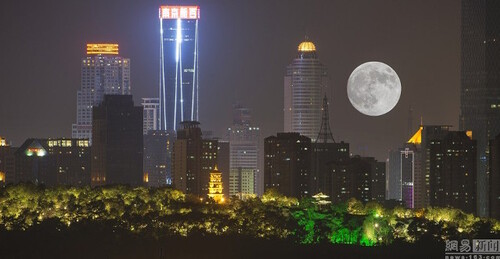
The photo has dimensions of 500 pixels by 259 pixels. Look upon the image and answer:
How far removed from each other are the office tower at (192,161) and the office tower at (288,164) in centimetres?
656

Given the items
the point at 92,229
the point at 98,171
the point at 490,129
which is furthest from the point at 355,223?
the point at 98,171

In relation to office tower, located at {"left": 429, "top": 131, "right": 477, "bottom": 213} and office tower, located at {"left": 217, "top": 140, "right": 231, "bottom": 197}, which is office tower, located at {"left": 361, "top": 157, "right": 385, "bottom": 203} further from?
office tower, located at {"left": 217, "top": 140, "right": 231, "bottom": 197}

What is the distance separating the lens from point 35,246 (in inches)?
3809

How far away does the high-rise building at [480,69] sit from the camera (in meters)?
159

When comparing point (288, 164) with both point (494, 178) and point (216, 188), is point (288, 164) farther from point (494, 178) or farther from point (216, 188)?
point (216, 188)

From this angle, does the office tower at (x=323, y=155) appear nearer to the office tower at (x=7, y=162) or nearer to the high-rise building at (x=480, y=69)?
the high-rise building at (x=480, y=69)

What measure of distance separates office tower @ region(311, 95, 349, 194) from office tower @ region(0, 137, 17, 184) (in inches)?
1166

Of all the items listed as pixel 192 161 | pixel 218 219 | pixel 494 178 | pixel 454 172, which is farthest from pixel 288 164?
pixel 218 219

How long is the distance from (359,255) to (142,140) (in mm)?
75280

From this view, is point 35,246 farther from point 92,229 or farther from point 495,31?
point 495,31

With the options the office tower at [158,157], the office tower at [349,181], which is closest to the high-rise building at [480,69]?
the office tower at [349,181]

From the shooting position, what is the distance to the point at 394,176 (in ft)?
559

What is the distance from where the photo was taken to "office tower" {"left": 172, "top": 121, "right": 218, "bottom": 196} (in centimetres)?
15375

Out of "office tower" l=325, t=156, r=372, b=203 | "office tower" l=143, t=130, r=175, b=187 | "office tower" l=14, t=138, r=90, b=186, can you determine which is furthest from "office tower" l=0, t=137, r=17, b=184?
"office tower" l=325, t=156, r=372, b=203
